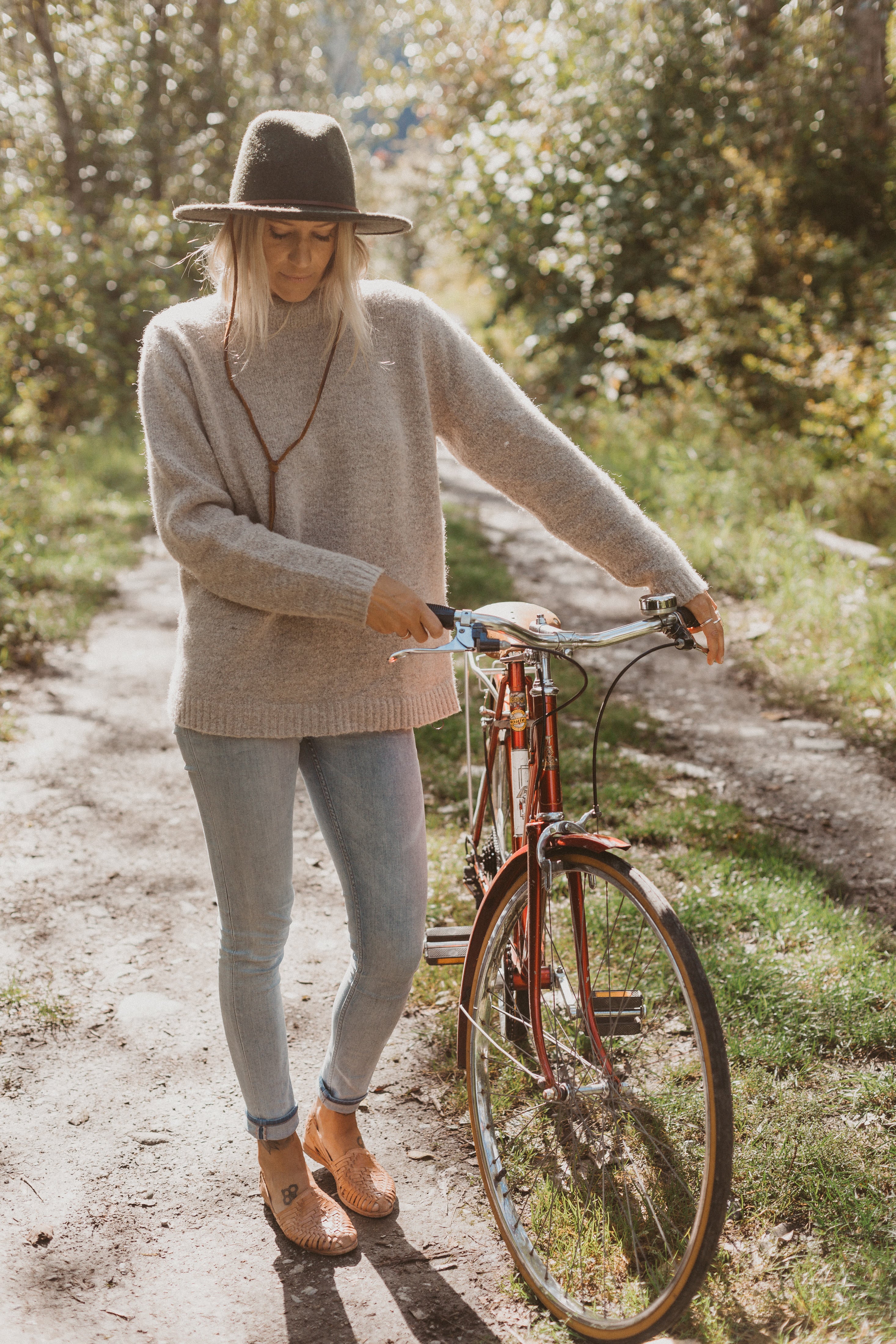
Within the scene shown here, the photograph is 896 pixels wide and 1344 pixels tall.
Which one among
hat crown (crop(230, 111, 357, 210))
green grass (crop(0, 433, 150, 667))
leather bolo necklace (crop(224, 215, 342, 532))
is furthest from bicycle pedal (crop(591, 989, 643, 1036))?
green grass (crop(0, 433, 150, 667))

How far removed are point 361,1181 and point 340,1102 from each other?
0.56ft

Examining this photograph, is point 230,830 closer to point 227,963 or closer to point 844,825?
point 227,963

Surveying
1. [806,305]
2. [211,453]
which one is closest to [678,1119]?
[211,453]

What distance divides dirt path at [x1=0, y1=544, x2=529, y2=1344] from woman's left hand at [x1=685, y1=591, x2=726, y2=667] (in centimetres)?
130

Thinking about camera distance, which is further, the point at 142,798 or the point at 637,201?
the point at 637,201

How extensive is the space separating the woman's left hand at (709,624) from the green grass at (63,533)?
15.3 ft

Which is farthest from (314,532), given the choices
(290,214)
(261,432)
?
(290,214)

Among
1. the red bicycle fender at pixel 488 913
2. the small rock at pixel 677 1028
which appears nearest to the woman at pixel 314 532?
the red bicycle fender at pixel 488 913

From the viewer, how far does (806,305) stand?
837 centimetres

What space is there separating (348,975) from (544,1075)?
450 mm

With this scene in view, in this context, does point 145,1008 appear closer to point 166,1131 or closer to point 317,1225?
point 166,1131

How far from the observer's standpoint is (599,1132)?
227 cm

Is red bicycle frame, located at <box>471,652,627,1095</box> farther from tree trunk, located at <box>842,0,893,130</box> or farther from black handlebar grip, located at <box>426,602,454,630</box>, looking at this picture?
tree trunk, located at <box>842,0,893,130</box>

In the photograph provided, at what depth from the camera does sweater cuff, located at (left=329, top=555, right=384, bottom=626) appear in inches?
77.8
